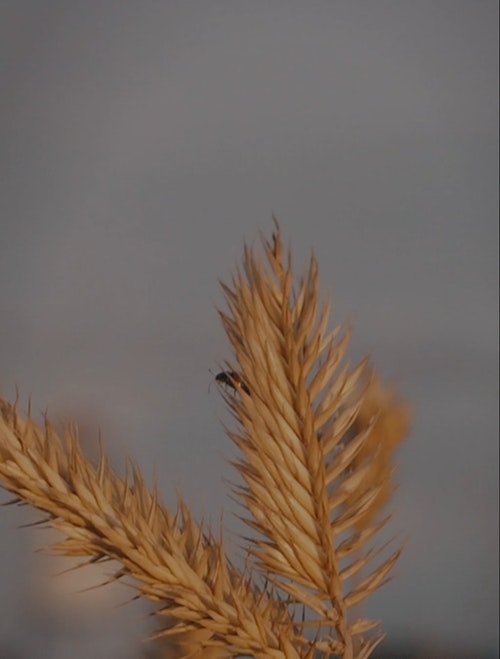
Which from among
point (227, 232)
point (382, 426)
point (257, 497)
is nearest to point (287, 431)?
point (257, 497)

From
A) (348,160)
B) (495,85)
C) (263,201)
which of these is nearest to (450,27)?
(495,85)

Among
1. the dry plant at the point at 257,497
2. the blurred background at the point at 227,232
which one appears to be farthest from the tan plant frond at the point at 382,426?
the dry plant at the point at 257,497

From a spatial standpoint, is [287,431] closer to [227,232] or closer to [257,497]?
[257,497]

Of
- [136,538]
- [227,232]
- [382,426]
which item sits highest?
[227,232]

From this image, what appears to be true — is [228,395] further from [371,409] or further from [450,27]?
[450,27]

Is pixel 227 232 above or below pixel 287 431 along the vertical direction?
above

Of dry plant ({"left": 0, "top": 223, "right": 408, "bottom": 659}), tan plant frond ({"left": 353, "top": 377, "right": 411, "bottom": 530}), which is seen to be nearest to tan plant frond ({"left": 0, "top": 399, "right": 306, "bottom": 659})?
dry plant ({"left": 0, "top": 223, "right": 408, "bottom": 659})

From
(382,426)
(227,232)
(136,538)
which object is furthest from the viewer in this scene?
(227,232)
